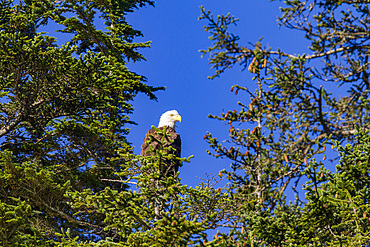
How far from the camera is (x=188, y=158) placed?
21.3ft

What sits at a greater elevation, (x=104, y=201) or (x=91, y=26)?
(x=91, y=26)

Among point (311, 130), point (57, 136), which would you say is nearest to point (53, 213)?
point (57, 136)

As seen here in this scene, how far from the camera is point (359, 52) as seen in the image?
5.87m

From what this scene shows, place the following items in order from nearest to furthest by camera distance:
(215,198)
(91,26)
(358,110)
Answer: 1. (358,110)
2. (215,198)
3. (91,26)

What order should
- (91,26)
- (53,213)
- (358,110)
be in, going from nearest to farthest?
(358,110)
(53,213)
(91,26)

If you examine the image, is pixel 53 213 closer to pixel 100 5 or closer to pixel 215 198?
pixel 215 198

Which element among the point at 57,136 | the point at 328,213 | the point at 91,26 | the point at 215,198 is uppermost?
the point at 91,26

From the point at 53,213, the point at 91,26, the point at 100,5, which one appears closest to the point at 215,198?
the point at 53,213

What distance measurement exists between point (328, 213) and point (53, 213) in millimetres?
6744

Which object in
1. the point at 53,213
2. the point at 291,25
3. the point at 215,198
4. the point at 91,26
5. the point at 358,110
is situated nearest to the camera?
the point at 358,110

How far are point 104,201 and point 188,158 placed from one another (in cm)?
155

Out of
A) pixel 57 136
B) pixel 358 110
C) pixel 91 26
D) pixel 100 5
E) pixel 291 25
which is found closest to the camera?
pixel 358 110

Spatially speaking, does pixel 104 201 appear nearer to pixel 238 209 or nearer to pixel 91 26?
pixel 238 209

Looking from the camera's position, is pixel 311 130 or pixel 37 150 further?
pixel 37 150
